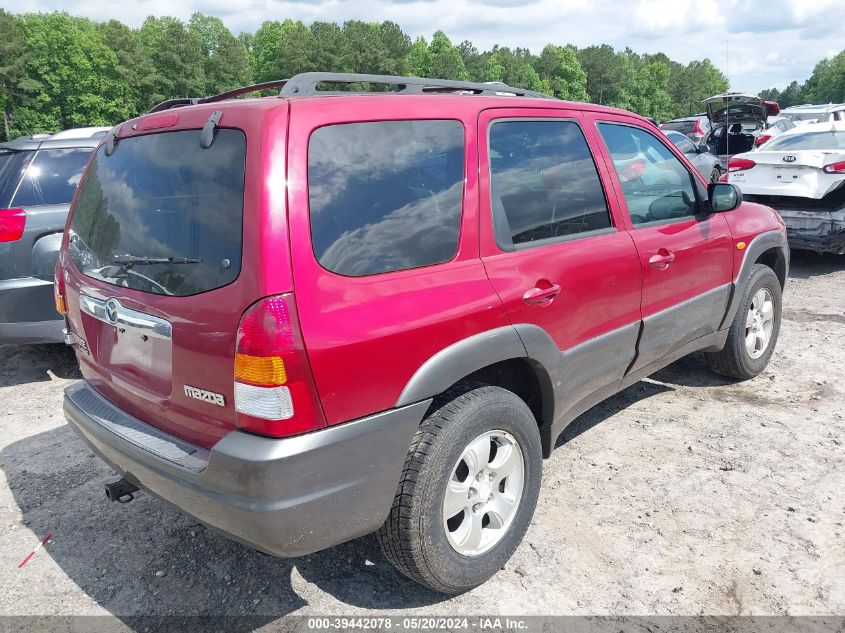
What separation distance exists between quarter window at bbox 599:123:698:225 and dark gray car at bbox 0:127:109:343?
3.90m

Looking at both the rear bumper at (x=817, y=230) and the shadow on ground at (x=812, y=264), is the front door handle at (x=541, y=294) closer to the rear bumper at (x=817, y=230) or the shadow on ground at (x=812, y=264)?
the rear bumper at (x=817, y=230)

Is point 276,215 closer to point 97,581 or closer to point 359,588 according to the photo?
point 359,588

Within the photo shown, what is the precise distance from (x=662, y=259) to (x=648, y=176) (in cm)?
51

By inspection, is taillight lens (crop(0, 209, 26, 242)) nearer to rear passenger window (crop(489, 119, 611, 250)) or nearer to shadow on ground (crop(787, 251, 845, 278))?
rear passenger window (crop(489, 119, 611, 250))

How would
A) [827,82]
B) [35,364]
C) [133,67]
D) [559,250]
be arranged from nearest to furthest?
[559,250] → [35,364] → [133,67] → [827,82]

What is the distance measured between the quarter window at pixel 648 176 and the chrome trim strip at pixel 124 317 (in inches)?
90.7

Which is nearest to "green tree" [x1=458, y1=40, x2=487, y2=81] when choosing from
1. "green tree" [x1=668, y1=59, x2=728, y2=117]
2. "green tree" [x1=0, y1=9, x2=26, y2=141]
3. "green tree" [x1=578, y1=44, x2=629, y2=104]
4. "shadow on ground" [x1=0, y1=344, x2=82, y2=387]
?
"green tree" [x1=578, y1=44, x2=629, y2=104]

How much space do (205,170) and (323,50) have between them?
7446cm

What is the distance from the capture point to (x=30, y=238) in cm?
468

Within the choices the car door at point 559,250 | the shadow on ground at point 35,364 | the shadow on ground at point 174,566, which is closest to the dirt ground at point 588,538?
the shadow on ground at point 174,566

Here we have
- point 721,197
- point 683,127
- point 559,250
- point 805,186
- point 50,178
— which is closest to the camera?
point 559,250

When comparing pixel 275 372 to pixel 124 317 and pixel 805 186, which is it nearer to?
pixel 124 317

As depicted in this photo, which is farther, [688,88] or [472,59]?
[688,88]

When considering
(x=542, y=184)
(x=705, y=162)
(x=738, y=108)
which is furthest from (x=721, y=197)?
(x=738, y=108)
